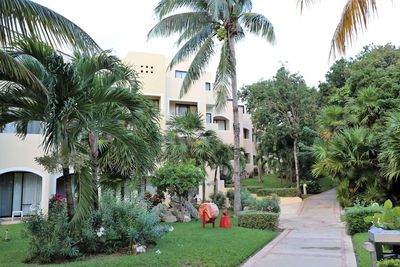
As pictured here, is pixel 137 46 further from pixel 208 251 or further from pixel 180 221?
pixel 208 251

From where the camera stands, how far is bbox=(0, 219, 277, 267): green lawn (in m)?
8.01

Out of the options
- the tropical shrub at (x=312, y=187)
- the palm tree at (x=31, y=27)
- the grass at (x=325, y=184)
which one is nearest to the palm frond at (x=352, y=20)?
the palm tree at (x=31, y=27)

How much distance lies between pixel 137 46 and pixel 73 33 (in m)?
19.4

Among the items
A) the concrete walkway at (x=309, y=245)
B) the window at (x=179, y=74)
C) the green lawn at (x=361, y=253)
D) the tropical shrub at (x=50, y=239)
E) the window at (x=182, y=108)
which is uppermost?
the window at (x=179, y=74)

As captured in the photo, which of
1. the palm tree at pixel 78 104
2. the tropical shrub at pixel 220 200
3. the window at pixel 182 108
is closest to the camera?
the palm tree at pixel 78 104

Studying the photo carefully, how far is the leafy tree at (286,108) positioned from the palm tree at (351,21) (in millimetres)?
20854

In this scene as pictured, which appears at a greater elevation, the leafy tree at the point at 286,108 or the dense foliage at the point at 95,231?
the leafy tree at the point at 286,108

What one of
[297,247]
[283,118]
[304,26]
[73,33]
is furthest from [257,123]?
[73,33]

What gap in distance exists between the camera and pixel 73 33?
20.1ft

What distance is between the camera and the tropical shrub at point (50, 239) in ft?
26.7

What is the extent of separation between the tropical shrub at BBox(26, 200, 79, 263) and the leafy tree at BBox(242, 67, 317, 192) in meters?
21.7

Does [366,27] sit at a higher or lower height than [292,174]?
higher

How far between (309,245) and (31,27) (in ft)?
29.3

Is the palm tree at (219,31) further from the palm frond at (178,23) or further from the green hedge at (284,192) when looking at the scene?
the green hedge at (284,192)
